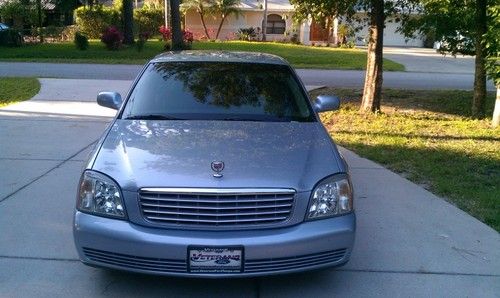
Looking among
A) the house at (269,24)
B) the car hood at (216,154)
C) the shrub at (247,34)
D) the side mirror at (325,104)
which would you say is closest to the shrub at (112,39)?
the shrub at (247,34)

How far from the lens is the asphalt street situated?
17.5 metres

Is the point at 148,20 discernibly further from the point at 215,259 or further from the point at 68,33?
the point at 215,259

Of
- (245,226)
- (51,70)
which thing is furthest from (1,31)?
(245,226)

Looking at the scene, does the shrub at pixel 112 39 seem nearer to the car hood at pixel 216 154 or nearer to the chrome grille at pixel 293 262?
the car hood at pixel 216 154

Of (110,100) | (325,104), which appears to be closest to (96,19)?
(110,100)

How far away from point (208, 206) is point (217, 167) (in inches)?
12.0

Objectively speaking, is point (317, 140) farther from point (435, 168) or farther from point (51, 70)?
point (51, 70)

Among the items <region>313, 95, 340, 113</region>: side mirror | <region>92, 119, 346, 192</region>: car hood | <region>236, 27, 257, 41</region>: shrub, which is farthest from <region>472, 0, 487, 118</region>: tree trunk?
<region>236, 27, 257, 41</region>: shrub

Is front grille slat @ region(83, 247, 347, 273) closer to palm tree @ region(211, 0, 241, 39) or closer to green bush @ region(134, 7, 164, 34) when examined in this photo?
green bush @ region(134, 7, 164, 34)

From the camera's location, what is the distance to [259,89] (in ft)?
17.5

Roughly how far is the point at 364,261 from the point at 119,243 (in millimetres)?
2025

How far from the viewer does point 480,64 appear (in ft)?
34.7

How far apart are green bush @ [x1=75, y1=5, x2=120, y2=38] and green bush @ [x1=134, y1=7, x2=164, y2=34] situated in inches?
91.4

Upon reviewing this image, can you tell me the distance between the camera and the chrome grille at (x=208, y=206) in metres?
3.71
